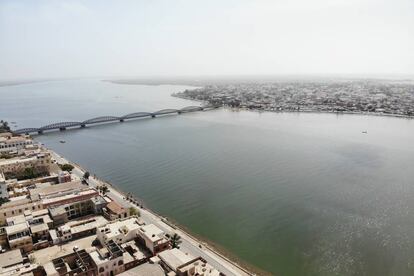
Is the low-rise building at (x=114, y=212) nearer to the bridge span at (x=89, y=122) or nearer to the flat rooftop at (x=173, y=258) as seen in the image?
the flat rooftop at (x=173, y=258)

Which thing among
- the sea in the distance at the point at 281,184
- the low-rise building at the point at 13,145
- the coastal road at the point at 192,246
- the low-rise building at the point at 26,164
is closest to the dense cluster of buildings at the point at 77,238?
the coastal road at the point at 192,246

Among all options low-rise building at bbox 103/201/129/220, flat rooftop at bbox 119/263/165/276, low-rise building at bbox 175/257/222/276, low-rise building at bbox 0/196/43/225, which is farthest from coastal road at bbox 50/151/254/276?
low-rise building at bbox 0/196/43/225

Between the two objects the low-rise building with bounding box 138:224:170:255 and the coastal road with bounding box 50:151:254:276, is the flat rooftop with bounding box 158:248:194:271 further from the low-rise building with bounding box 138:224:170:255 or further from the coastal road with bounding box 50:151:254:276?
the coastal road with bounding box 50:151:254:276

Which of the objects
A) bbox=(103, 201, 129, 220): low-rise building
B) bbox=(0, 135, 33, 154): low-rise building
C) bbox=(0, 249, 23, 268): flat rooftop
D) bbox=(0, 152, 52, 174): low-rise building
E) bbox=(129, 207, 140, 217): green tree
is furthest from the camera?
bbox=(0, 135, 33, 154): low-rise building

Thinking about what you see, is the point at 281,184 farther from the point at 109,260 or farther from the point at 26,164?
the point at 26,164

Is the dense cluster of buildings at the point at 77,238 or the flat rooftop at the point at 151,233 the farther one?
the flat rooftop at the point at 151,233

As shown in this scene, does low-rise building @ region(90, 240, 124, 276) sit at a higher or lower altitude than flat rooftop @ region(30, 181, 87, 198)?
lower

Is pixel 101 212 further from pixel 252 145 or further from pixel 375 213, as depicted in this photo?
pixel 252 145
